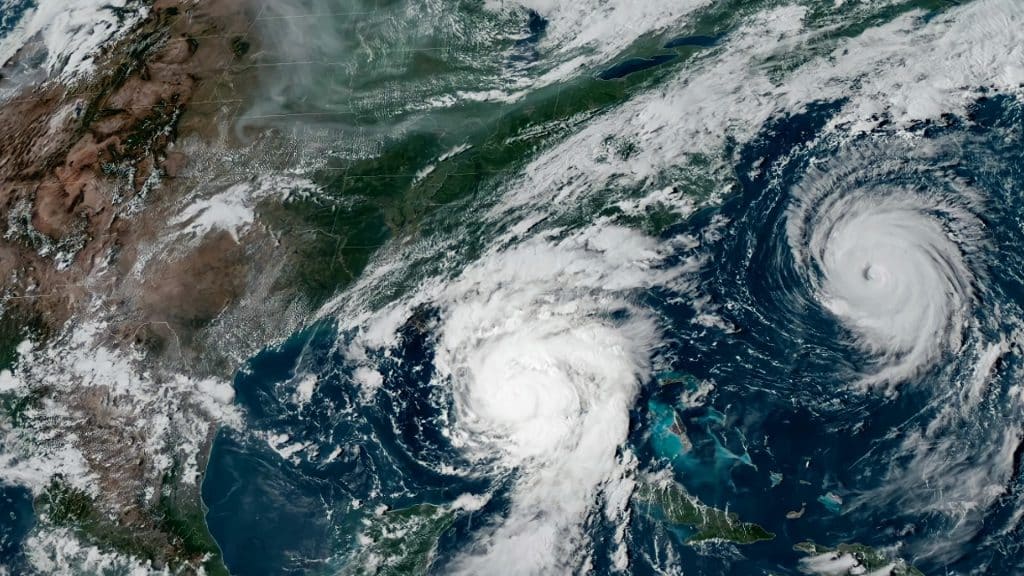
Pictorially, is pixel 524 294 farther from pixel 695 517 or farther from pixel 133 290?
pixel 133 290

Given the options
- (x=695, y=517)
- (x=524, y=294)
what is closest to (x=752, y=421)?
(x=695, y=517)

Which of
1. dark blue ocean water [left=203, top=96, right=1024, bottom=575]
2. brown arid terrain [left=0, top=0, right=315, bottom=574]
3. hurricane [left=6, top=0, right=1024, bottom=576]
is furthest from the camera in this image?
brown arid terrain [left=0, top=0, right=315, bottom=574]

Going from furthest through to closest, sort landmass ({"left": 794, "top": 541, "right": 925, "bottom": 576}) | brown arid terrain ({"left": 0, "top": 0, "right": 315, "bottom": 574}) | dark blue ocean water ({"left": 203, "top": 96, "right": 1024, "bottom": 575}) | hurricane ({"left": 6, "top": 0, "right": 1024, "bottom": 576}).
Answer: brown arid terrain ({"left": 0, "top": 0, "right": 315, "bottom": 574}), hurricane ({"left": 6, "top": 0, "right": 1024, "bottom": 576}), dark blue ocean water ({"left": 203, "top": 96, "right": 1024, "bottom": 575}), landmass ({"left": 794, "top": 541, "right": 925, "bottom": 576})

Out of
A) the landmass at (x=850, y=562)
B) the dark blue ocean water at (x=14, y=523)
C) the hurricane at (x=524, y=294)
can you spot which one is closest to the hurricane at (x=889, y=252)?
the hurricane at (x=524, y=294)

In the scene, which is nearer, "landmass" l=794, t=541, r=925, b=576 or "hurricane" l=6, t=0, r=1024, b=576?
"landmass" l=794, t=541, r=925, b=576

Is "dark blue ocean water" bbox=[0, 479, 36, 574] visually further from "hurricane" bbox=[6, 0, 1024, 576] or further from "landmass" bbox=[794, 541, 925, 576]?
"landmass" bbox=[794, 541, 925, 576]

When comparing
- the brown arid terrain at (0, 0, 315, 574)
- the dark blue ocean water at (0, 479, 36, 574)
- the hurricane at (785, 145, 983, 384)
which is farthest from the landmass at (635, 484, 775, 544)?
the dark blue ocean water at (0, 479, 36, 574)
